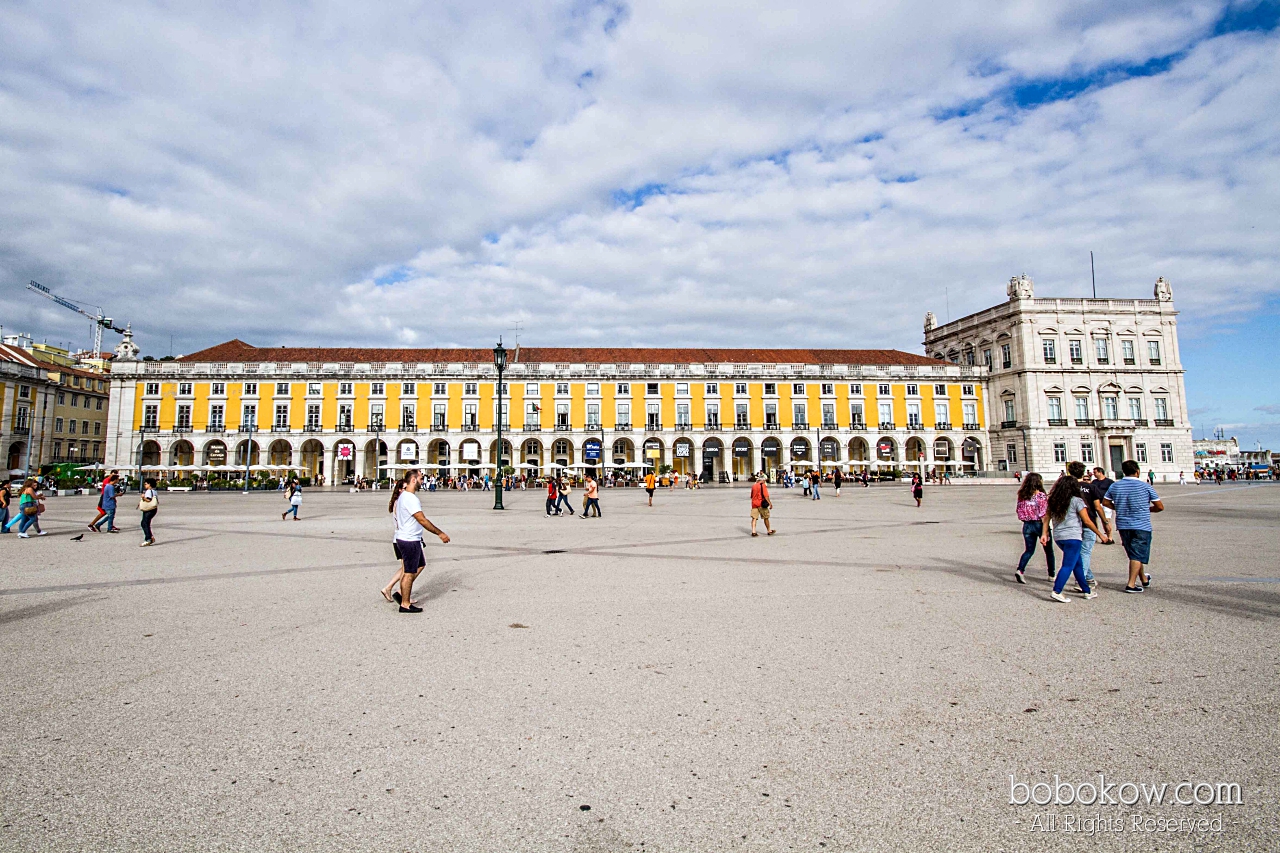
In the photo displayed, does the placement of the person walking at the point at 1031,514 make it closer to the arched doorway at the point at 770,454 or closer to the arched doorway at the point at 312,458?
the arched doorway at the point at 770,454

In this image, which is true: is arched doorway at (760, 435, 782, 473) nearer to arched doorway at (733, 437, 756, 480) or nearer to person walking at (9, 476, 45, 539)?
arched doorway at (733, 437, 756, 480)

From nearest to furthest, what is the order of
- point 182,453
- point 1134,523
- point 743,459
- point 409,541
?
point 409,541, point 1134,523, point 182,453, point 743,459

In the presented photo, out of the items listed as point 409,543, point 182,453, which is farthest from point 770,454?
point 409,543

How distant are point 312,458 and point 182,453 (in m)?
8.93

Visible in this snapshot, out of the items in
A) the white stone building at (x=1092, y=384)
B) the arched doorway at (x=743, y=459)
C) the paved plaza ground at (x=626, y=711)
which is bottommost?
the paved plaza ground at (x=626, y=711)

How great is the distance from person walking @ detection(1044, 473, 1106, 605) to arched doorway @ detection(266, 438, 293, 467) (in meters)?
53.8

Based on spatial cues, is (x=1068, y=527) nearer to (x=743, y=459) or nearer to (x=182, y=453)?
(x=743, y=459)

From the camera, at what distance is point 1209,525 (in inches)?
545

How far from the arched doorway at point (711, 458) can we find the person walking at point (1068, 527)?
48.0 metres

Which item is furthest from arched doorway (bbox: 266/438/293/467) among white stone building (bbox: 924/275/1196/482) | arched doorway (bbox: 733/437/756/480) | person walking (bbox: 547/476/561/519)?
white stone building (bbox: 924/275/1196/482)

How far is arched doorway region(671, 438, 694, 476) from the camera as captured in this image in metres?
55.6

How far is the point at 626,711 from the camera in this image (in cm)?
373

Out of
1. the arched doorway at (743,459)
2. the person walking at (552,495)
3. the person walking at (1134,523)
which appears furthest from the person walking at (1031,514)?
the arched doorway at (743,459)

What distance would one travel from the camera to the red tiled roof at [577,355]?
54844 mm
